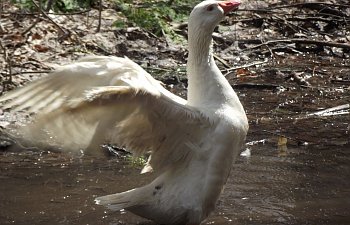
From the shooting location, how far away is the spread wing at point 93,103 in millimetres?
4922

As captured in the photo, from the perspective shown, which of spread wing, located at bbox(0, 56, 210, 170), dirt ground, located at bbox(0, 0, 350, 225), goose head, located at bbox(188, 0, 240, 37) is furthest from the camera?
dirt ground, located at bbox(0, 0, 350, 225)

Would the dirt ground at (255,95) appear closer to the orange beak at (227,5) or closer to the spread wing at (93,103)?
the spread wing at (93,103)

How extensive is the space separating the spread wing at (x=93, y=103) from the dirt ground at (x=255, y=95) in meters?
0.27

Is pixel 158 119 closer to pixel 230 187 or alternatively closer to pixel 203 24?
pixel 203 24

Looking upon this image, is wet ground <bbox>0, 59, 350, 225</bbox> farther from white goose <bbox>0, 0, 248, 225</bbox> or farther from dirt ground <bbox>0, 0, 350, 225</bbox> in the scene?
white goose <bbox>0, 0, 248, 225</bbox>

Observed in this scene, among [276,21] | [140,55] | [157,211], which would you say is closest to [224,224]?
[157,211]

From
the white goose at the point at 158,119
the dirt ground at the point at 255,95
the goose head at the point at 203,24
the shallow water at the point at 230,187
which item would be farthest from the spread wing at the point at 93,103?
the shallow water at the point at 230,187

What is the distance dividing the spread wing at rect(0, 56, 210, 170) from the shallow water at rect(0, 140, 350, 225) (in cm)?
92

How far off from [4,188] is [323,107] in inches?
177

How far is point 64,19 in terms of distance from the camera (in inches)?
434

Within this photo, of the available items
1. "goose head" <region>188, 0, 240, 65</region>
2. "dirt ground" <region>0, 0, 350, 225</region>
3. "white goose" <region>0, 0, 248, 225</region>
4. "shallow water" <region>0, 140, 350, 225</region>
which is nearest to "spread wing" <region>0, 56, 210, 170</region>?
"white goose" <region>0, 0, 248, 225</region>

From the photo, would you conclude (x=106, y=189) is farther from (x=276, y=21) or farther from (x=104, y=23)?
(x=276, y=21)

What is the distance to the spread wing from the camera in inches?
194

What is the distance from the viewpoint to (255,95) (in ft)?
32.4
